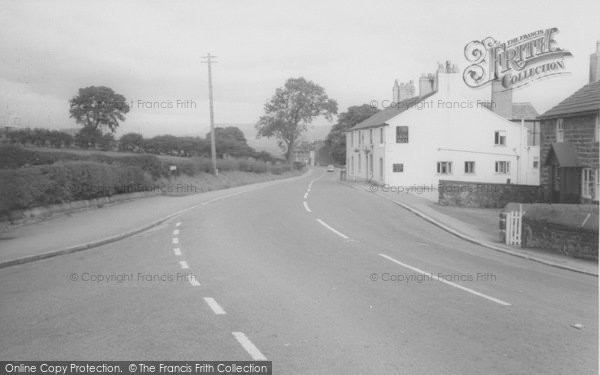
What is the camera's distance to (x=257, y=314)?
7445 millimetres

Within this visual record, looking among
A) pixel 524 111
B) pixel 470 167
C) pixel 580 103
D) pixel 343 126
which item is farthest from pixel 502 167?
pixel 343 126

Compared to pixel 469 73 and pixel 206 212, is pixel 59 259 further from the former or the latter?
pixel 469 73

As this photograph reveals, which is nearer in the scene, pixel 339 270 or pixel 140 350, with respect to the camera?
pixel 140 350

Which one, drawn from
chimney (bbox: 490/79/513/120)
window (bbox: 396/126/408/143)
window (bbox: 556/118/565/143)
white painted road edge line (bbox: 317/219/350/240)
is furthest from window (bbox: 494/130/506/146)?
white painted road edge line (bbox: 317/219/350/240)

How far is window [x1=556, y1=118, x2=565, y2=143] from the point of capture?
25328mm

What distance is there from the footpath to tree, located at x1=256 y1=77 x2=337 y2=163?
5728 cm

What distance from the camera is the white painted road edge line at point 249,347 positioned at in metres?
5.75

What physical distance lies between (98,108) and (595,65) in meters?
45.5

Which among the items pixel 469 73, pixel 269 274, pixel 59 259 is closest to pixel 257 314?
pixel 269 274

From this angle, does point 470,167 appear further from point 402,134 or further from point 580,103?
point 580,103

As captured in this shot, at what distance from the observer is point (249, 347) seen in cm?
604

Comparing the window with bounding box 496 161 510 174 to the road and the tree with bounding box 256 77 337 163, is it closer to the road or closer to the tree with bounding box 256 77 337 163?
the road

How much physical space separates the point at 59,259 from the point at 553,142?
22710mm

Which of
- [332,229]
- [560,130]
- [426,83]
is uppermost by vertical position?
[426,83]
